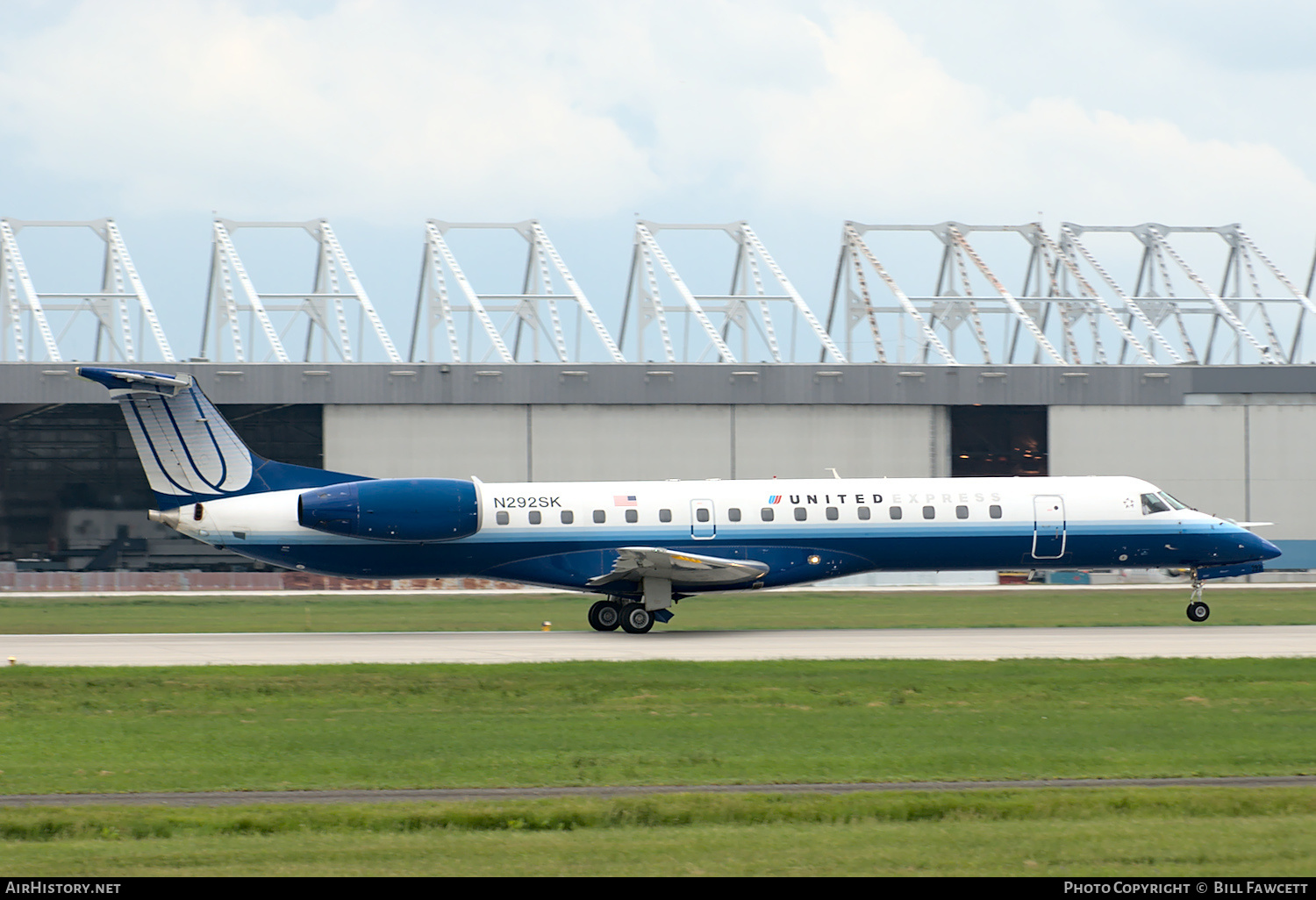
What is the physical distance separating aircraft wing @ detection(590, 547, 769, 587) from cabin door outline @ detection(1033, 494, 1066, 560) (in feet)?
19.7

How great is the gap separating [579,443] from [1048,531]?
26.5 meters

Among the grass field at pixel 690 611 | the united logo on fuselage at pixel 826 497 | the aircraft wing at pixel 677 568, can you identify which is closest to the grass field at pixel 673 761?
the aircraft wing at pixel 677 568

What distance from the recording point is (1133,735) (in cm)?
1478

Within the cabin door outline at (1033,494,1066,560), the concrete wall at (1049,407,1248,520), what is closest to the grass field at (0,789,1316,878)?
the cabin door outline at (1033,494,1066,560)

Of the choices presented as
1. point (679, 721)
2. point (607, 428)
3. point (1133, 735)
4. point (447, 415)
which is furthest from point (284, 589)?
point (1133, 735)

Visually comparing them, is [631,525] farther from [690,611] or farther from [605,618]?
[690,611]

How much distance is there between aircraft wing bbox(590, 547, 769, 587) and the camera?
2728 cm

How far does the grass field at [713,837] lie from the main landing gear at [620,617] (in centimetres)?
1662

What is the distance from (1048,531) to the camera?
29266mm

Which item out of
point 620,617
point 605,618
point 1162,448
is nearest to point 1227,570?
point 620,617

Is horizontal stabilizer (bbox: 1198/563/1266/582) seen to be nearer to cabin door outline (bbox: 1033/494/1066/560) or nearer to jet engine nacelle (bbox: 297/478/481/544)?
cabin door outline (bbox: 1033/494/1066/560)
